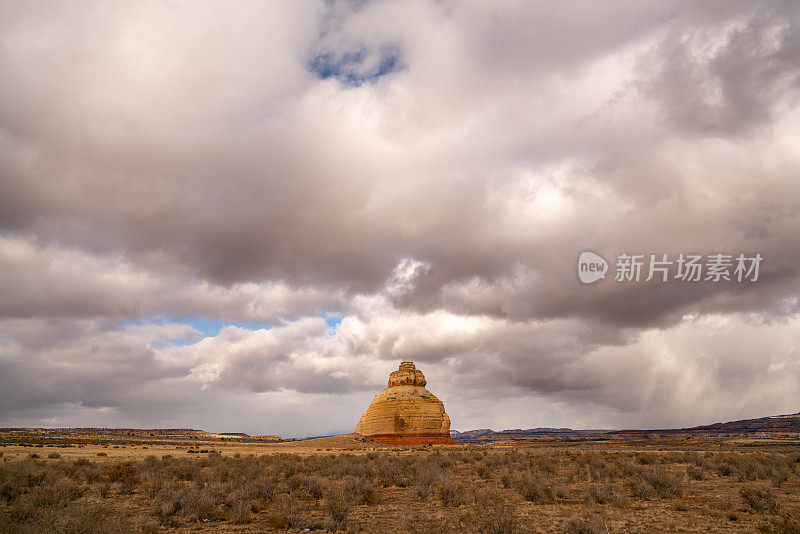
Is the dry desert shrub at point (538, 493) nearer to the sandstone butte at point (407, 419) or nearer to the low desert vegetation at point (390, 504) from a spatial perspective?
the low desert vegetation at point (390, 504)

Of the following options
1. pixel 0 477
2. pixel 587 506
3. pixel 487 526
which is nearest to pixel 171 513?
pixel 0 477

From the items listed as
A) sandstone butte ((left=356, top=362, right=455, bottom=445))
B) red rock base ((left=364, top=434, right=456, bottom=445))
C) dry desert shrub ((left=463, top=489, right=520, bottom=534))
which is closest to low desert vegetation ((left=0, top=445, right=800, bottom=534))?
dry desert shrub ((left=463, top=489, right=520, bottom=534))

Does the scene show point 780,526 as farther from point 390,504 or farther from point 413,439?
point 413,439

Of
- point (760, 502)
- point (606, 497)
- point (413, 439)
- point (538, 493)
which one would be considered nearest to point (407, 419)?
point (413, 439)

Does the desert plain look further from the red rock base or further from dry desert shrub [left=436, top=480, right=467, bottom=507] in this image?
the red rock base

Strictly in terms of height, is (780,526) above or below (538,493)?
above

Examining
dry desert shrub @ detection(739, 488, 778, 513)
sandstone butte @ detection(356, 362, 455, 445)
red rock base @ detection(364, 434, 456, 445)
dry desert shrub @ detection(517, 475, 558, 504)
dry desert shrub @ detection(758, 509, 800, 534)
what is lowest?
red rock base @ detection(364, 434, 456, 445)

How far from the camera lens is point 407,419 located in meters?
80.1

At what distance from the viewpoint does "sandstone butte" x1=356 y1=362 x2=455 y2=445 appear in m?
78.5

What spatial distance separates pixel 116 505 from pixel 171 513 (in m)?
3.31

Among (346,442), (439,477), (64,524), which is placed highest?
(64,524)

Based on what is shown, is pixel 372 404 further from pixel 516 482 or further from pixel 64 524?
pixel 64 524

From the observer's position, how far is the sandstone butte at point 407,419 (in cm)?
7850

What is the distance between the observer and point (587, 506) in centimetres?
1369
